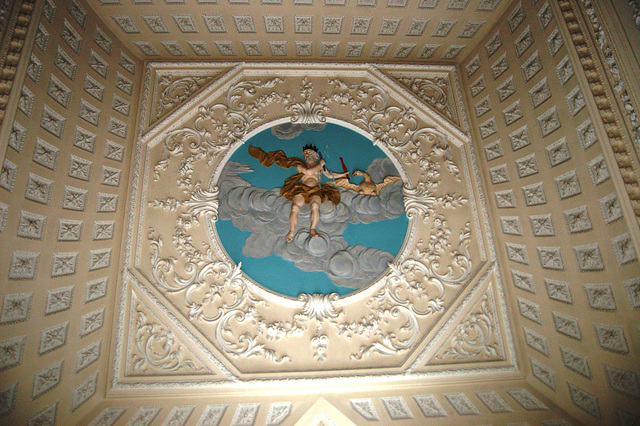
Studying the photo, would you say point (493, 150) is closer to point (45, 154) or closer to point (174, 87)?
point (174, 87)

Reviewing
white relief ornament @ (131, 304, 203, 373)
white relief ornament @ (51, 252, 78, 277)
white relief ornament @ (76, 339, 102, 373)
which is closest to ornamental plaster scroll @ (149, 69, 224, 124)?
white relief ornament @ (51, 252, 78, 277)

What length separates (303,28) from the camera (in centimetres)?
690

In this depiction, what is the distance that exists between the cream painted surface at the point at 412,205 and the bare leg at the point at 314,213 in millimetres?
1408

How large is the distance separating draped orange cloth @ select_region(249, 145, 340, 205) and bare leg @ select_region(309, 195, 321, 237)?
91 millimetres

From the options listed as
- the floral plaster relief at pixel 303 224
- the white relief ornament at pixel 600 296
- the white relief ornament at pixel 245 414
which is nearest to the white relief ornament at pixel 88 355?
the floral plaster relief at pixel 303 224

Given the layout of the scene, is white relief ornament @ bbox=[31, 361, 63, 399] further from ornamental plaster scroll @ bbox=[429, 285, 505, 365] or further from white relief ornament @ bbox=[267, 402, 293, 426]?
ornamental plaster scroll @ bbox=[429, 285, 505, 365]

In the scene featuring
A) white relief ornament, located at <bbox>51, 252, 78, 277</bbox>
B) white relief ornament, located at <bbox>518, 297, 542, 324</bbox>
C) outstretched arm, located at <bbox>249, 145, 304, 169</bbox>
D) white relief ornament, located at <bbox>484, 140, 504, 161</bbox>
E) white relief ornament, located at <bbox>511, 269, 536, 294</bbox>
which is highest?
outstretched arm, located at <bbox>249, 145, 304, 169</bbox>

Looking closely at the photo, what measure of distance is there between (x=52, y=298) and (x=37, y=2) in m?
4.62

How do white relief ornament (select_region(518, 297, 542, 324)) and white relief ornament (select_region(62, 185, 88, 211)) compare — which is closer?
white relief ornament (select_region(62, 185, 88, 211))

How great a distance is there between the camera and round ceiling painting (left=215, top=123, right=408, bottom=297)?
21.9 feet

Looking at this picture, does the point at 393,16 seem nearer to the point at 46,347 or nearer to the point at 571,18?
the point at 571,18

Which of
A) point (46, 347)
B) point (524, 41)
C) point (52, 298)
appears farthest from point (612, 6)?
point (46, 347)

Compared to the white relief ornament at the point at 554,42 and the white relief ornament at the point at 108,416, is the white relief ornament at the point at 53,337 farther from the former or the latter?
the white relief ornament at the point at 554,42

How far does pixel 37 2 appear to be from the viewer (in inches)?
200
